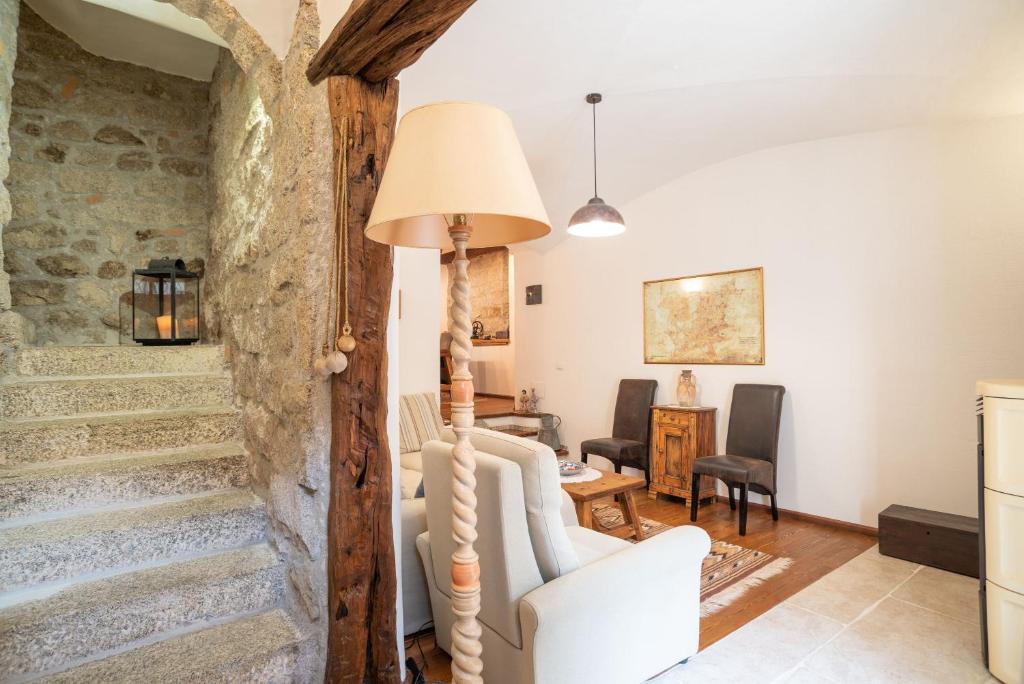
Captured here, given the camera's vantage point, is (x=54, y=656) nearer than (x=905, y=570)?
Yes

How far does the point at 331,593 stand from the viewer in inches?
60.9

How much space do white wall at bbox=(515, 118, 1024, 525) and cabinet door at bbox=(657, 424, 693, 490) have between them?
14.3 inches

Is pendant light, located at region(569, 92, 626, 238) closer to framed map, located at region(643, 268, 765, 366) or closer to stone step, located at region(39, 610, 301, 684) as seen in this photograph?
framed map, located at region(643, 268, 765, 366)

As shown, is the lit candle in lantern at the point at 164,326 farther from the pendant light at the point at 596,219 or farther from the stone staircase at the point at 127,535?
the pendant light at the point at 596,219

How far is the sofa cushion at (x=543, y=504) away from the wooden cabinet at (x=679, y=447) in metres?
2.71

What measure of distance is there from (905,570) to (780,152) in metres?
2.94

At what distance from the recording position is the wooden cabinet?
4.25m

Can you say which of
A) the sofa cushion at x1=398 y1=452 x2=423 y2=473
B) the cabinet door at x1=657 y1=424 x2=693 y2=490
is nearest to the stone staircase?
the sofa cushion at x1=398 y1=452 x2=423 y2=473

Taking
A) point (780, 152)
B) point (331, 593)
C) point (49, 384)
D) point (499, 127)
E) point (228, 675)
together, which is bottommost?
point (228, 675)

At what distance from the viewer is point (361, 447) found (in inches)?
61.5

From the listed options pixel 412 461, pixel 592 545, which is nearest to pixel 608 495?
pixel 592 545

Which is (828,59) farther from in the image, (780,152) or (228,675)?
(228,675)

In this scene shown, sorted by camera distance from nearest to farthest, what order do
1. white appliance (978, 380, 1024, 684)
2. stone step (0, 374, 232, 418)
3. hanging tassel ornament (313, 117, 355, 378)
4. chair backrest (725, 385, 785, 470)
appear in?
1. hanging tassel ornament (313, 117, 355, 378)
2. white appliance (978, 380, 1024, 684)
3. stone step (0, 374, 232, 418)
4. chair backrest (725, 385, 785, 470)

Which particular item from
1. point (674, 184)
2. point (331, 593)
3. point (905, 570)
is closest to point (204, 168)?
point (331, 593)
